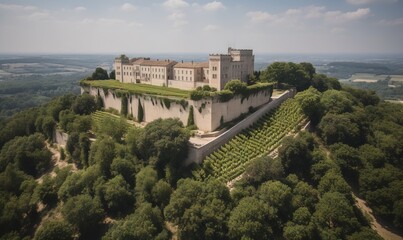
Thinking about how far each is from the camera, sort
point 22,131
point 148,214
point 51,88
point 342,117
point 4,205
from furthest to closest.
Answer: point 51,88 → point 22,131 → point 342,117 → point 4,205 → point 148,214

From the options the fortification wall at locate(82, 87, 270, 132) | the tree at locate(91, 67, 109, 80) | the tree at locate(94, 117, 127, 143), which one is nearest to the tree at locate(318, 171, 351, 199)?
the fortification wall at locate(82, 87, 270, 132)

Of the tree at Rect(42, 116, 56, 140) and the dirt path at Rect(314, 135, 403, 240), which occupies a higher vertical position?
the tree at Rect(42, 116, 56, 140)

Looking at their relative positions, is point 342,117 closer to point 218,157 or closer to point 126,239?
point 218,157

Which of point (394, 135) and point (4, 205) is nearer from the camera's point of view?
point (4, 205)

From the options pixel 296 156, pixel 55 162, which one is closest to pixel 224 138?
pixel 296 156

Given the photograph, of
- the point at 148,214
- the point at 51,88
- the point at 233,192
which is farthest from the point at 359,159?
the point at 51,88

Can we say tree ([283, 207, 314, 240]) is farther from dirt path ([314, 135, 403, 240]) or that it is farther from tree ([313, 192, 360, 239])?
dirt path ([314, 135, 403, 240])
